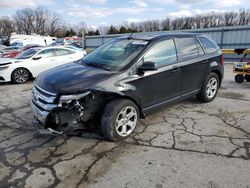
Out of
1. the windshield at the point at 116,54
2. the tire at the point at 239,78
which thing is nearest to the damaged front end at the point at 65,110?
the windshield at the point at 116,54

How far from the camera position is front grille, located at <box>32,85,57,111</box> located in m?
3.43

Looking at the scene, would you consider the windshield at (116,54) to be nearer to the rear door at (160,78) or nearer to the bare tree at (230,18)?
the rear door at (160,78)

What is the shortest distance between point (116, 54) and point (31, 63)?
20.2 ft

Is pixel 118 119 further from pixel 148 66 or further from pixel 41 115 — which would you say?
pixel 41 115

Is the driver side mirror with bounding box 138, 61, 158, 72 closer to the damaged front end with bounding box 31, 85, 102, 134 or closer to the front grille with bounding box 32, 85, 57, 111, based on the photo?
the damaged front end with bounding box 31, 85, 102, 134

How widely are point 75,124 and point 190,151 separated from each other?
1.78m

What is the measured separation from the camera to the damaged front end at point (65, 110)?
3.29 m

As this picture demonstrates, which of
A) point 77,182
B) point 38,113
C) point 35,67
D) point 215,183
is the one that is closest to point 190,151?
point 215,183

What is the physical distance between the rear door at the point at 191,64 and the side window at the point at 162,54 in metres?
0.17

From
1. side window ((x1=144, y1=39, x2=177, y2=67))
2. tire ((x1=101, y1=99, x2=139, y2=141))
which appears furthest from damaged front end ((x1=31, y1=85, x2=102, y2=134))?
side window ((x1=144, y1=39, x2=177, y2=67))

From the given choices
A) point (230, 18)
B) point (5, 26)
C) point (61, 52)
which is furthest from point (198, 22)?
point (5, 26)

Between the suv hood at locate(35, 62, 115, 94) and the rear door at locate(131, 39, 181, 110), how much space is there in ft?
2.09

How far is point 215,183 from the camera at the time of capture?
2742 millimetres

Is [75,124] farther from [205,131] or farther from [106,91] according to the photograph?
[205,131]
